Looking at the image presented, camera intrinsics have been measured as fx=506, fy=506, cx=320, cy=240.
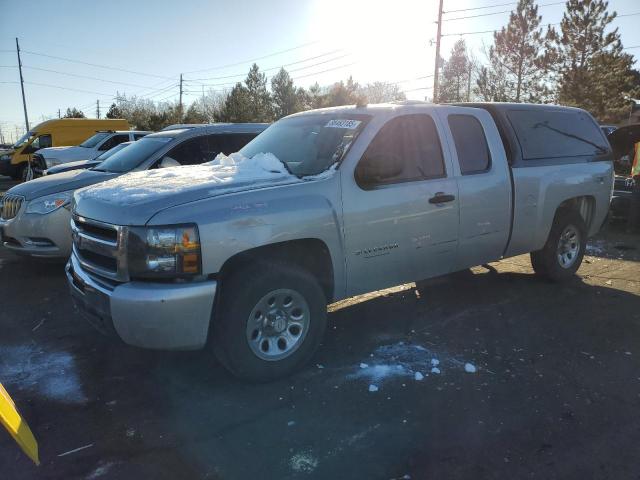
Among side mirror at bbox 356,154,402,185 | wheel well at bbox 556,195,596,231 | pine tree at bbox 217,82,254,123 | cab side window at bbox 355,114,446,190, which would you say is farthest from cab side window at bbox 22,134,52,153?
pine tree at bbox 217,82,254,123

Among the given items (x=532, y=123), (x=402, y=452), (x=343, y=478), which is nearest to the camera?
(x=343, y=478)

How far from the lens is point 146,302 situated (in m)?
3.09

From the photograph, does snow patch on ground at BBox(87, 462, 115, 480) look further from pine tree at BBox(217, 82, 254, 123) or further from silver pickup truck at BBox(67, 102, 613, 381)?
pine tree at BBox(217, 82, 254, 123)

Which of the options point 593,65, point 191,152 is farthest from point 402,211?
point 593,65

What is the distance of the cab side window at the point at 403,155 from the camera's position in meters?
4.00

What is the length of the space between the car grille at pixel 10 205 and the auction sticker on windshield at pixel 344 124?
4146 mm

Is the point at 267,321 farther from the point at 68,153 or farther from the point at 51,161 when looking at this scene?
the point at 51,161

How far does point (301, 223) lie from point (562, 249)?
12.7 feet

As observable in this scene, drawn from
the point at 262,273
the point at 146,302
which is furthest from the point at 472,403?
the point at 146,302

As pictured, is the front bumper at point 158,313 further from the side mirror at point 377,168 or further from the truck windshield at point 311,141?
the side mirror at point 377,168

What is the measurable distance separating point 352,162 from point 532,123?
2721 mm

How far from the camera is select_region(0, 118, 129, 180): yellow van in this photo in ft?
64.1

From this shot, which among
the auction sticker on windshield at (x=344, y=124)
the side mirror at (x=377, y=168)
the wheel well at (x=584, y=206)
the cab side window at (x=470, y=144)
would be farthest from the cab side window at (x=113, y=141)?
the wheel well at (x=584, y=206)

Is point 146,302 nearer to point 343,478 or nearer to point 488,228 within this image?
point 343,478
